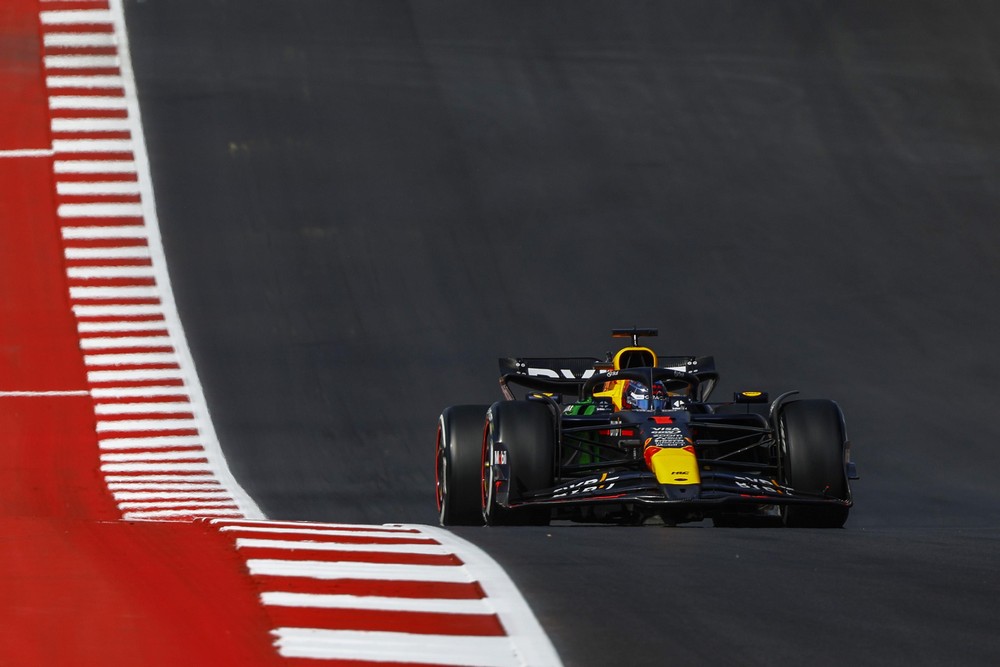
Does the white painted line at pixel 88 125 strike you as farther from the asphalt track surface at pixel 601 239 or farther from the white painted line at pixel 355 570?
the white painted line at pixel 355 570

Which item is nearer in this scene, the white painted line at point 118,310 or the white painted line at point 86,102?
the white painted line at point 118,310

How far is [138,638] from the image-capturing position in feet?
18.6

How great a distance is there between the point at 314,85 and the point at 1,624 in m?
20.7

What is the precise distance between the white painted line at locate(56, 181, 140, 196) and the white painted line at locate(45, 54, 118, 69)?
12.7 feet

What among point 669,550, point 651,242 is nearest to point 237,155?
point 651,242

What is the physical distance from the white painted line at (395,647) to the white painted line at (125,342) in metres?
12.6

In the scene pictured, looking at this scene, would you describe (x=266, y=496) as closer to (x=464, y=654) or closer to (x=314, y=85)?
(x=464, y=654)

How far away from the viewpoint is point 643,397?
11.6m

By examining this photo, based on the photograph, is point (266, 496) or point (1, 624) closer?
point (1, 624)

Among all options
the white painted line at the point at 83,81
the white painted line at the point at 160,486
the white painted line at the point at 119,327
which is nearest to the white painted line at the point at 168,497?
the white painted line at the point at 160,486

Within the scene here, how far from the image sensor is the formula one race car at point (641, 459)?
10.3 metres

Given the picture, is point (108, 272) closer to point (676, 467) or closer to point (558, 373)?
point (558, 373)

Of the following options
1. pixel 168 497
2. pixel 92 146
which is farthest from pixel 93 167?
pixel 168 497

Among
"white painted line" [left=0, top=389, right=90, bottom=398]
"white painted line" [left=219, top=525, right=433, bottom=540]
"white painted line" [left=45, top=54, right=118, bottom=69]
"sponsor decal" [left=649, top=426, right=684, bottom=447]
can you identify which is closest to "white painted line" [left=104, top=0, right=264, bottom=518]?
"white painted line" [left=45, top=54, right=118, bottom=69]
